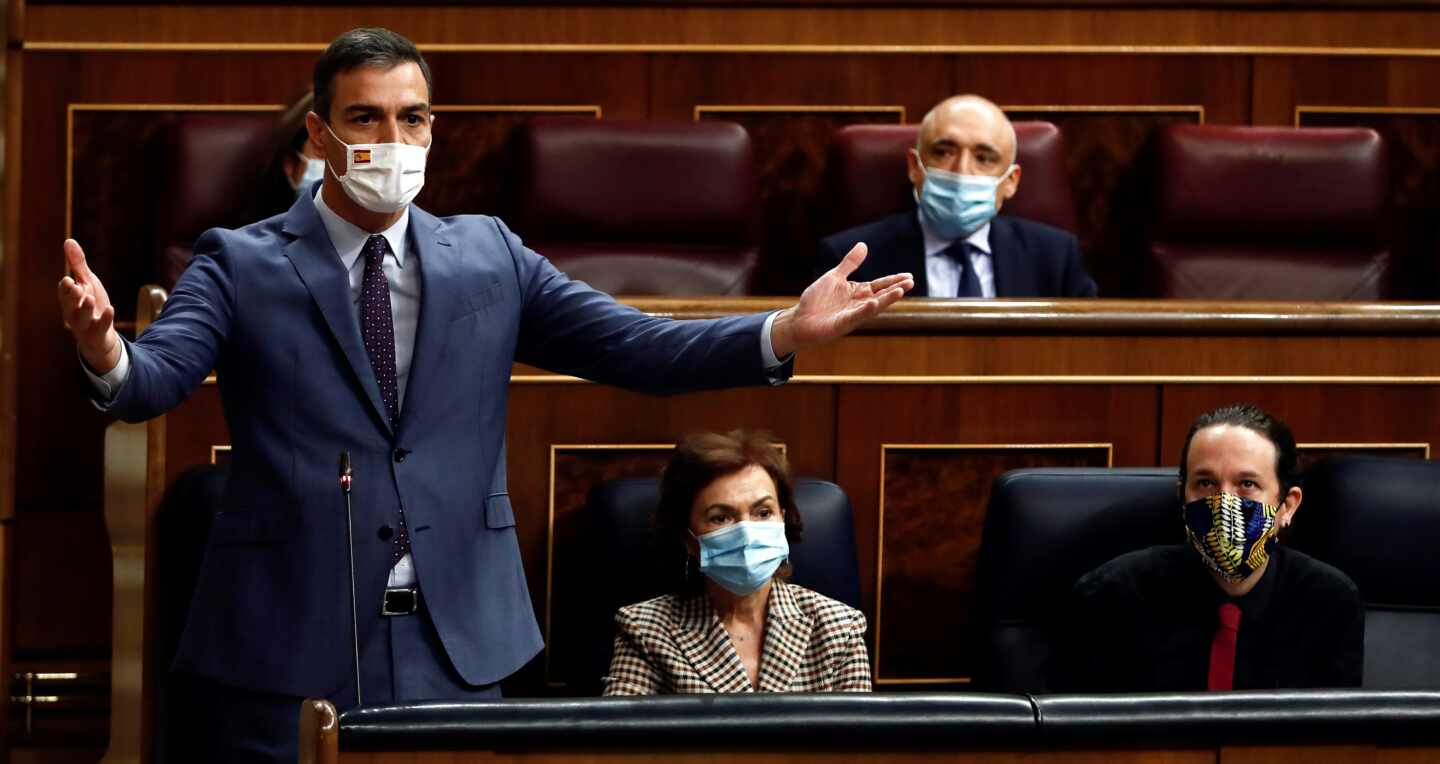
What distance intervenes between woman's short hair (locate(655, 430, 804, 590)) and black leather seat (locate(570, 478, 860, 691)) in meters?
0.02

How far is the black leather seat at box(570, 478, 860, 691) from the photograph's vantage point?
1.02 meters

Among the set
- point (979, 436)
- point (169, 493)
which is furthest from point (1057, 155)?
point (169, 493)

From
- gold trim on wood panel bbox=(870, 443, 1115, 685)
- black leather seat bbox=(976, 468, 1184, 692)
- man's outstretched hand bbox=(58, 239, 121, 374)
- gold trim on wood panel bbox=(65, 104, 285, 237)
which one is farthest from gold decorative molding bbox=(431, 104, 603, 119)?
man's outstretched hand bbox=(58, 239, 121, 374)

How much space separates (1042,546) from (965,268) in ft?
1.31

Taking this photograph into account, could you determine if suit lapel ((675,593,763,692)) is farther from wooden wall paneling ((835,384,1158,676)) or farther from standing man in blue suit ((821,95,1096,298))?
standing man in blue suit ((821,95,1096,298))

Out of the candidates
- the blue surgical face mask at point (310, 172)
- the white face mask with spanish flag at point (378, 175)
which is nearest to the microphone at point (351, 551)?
the white face mask with spanish flag at point (378, 175)

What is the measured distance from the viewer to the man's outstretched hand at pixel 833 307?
0.76m

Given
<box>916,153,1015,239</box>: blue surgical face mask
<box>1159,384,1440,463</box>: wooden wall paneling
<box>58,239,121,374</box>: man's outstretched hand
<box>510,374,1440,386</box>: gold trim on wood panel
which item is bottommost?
<box>1159,384,1440,463</box>: wooden wall paneling

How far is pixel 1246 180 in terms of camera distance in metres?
1.53

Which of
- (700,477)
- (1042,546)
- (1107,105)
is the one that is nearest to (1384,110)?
(1107,105)

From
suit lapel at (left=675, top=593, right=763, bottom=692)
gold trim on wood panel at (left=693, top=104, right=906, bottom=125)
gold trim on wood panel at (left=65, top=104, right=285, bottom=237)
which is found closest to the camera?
suit lapel at (left=675, top=593, right=763, bottom=692)

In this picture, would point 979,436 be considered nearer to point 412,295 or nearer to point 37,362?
point 412,295

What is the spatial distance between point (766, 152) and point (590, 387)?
54cm

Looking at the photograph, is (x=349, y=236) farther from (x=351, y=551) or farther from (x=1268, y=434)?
(x=1268, y=434)
